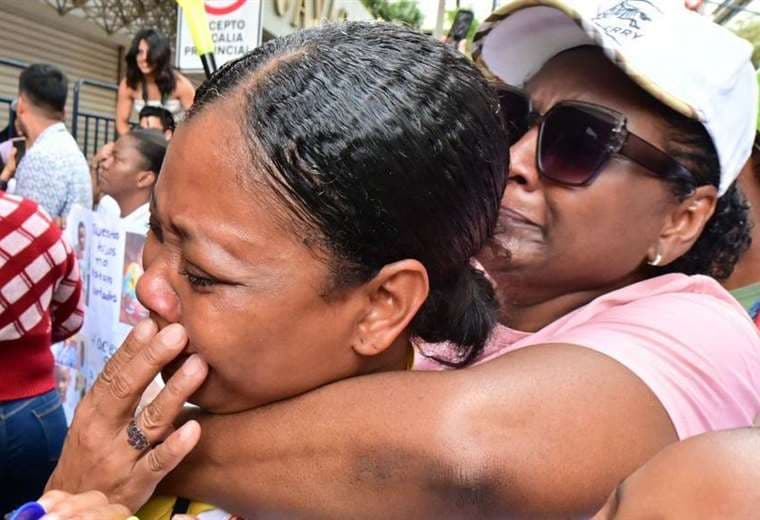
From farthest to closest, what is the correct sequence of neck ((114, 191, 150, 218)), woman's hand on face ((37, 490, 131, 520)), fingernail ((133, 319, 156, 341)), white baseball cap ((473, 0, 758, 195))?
1. neck ((114, 191, 150, 218))
2. white baseball cap ((473, 0, 758, 195))
3. fingernail ((133, 319, 156, 341))
4. woman's hand on face ((37, 490, 131, 520))

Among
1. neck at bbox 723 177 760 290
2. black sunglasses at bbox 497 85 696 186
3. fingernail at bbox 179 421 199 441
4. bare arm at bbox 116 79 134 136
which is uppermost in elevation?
black sunglasses at bbox 497 85 696 186

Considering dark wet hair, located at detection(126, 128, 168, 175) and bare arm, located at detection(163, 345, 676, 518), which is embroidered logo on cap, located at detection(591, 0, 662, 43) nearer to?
bare arm, located at detection(163, 345, 676, 518)

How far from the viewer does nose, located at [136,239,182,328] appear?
3.36 ft

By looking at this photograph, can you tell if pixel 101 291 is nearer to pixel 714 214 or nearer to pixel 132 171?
pixel 132 171

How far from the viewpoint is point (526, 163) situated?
156 centimetres

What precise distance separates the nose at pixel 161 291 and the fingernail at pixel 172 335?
0.08ft

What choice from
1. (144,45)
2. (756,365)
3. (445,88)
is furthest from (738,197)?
(144,45)

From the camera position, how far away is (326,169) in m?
0.95

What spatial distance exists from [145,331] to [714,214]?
1.39 m

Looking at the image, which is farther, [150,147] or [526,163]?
[150,147]

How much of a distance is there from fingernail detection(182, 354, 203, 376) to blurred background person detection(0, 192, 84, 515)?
198 cm

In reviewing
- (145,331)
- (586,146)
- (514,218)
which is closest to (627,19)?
(586,146)

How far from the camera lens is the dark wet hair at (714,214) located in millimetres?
1470

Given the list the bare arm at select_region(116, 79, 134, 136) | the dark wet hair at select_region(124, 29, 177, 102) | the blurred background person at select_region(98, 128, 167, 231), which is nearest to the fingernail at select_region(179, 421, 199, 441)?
the blurred background person at select_region(98, 128, 167, 231)
